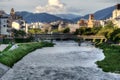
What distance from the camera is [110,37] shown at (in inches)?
4985

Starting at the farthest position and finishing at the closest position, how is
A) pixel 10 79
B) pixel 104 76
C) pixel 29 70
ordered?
pixel 29 70, pixel 104 76, pixel 10 79

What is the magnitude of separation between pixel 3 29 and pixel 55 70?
8736cm

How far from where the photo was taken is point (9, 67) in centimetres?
5009

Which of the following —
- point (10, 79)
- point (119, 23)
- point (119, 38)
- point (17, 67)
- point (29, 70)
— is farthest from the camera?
point (119, 23)

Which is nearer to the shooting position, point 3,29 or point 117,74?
point 117,74

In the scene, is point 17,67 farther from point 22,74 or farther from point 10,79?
point 10,79

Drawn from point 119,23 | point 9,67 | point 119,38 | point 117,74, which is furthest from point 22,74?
point 119,23

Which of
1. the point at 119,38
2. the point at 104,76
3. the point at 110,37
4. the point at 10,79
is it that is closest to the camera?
the point at 10,79

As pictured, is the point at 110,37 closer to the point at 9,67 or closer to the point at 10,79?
the point at 9,67

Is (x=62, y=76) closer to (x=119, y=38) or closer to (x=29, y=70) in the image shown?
(x=29, y=70)

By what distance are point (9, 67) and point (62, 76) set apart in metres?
9.67

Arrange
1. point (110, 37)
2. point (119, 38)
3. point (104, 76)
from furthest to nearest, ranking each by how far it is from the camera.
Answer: point (110, 37) → point (119, 38) → point (104, 76)

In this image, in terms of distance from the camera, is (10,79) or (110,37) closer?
(10,79)

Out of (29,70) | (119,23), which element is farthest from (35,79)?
(119,23)
